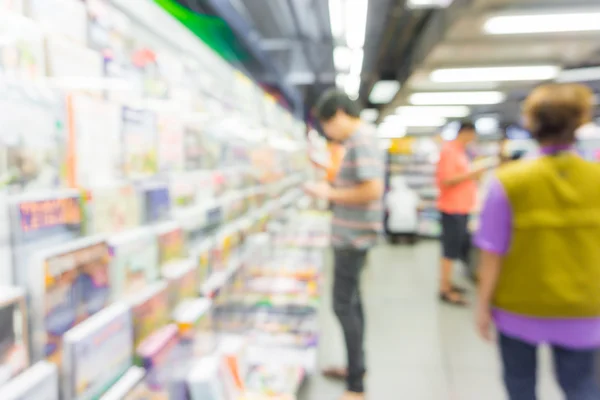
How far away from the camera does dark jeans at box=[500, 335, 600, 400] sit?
1321mm

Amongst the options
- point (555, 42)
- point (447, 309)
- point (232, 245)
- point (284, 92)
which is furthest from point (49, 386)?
point (284, 92)

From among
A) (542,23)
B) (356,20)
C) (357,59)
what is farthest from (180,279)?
(357,59)

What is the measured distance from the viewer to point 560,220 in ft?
4.18

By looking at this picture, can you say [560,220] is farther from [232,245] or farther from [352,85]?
[352,85]

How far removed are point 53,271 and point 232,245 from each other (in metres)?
1.43

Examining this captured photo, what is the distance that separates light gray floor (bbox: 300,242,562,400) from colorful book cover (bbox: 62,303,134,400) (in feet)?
4.59

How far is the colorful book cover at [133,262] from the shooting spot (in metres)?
1.09

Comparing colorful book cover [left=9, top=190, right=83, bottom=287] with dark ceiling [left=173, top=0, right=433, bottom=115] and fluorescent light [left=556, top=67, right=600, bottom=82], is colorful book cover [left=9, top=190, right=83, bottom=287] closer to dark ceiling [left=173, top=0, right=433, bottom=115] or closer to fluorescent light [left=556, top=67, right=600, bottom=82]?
dark ceiling [left=173, top=0, right=433, bottom=115]

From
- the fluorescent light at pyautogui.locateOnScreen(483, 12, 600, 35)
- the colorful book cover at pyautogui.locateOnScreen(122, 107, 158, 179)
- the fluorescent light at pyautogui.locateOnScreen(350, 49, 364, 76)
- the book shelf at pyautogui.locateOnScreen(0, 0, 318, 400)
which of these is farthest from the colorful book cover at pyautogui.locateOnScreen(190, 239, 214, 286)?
the fluorescent light at pyautogui.locateOnScreen(350, 49, 364, 76)

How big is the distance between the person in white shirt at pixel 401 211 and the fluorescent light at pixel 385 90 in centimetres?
159

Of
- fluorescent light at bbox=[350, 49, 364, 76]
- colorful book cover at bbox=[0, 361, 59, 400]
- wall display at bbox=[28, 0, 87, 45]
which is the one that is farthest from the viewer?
fluorescent light at bbox=[350, 49, 364, 76]

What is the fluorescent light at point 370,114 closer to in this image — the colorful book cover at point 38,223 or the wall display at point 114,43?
the wall display at point 114,43

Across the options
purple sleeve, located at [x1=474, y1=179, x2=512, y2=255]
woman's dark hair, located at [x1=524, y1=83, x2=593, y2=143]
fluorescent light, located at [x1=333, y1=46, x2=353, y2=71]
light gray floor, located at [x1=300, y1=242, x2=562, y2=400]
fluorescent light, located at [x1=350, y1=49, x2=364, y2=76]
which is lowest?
light gray floor, located at [x1=300, y1=242, x2=562, y2=400]

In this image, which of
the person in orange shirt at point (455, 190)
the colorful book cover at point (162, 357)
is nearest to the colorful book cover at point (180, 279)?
the colorful book cover at point (162, 357)
